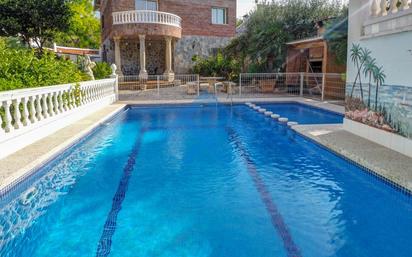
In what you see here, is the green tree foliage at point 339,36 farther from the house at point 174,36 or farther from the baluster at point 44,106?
the baluster at point 44,106

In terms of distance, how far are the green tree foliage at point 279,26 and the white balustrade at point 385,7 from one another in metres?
13.5

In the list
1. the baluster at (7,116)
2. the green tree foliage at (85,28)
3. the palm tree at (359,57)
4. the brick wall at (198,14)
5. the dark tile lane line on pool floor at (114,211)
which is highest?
the green tree foliage at (85,28)

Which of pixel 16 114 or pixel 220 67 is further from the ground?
pixel 220 67

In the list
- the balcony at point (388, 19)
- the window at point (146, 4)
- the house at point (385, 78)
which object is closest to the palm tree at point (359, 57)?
the house at point (385, 78)

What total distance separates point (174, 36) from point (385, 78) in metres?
19.0

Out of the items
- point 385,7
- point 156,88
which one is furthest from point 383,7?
point 156,88

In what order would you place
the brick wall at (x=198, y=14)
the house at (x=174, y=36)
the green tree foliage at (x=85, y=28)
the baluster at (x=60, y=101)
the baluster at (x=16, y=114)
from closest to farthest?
the baluster at (x=16, y=114)
the baluster at (x=60, y=101)
the house at (x=174, y=36)
the brick wall at (x=198, y=14)
the green tree foliage at (x=85, y=28)

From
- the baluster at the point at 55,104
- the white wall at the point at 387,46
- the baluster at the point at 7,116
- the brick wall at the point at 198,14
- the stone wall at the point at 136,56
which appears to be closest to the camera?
the baluster at the point at 7,116

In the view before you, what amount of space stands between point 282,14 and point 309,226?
19.8 m

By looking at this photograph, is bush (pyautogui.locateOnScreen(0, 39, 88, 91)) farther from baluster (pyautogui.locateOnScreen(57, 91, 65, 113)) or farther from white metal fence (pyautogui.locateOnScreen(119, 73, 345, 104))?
white metal fence (pyautogui.locateOnScreen(119, 73, 345, 104))

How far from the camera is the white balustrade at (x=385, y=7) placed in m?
6.80

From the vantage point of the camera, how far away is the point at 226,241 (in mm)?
4148

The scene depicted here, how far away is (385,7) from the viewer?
7578 millimetres

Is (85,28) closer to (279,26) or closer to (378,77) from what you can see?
(279,26)
